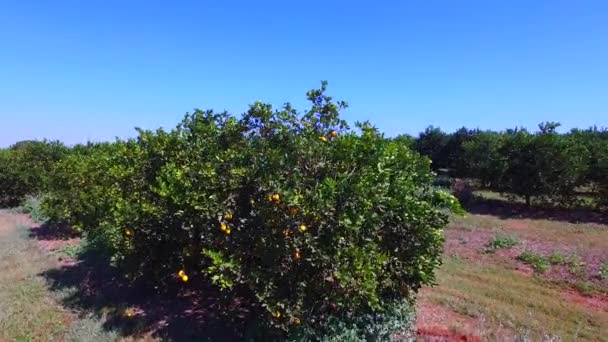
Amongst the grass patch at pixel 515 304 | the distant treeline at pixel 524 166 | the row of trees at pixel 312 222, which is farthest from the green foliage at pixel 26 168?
the grass patch at pixel 515 304

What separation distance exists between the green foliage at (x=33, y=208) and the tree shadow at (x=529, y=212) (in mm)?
12503

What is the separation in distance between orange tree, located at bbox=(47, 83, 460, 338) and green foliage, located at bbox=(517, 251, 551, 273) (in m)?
4.74

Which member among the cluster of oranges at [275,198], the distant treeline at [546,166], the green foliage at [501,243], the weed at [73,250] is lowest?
the weed at [73,250]

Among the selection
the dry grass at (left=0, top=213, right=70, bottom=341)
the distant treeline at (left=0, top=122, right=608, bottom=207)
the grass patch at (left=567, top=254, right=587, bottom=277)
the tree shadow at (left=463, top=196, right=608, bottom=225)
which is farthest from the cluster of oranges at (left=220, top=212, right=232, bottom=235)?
the tree shadow at (left=463, top=196, right=608, bottom=225)

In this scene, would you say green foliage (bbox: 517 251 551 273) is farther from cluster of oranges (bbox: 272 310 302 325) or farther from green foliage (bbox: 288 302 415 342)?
cluster of oranges (bbox: 272 310 302 325)

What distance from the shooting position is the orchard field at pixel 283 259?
365cm

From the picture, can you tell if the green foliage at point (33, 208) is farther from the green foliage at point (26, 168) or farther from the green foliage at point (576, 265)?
the green foliage at point (576, 265)

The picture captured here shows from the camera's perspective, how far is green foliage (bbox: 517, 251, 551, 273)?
26.4 feet

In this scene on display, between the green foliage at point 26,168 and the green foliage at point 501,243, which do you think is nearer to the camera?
the green foliage at point 501,243

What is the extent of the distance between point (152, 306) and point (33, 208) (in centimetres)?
1040

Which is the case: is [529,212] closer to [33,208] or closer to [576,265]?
[576,265]

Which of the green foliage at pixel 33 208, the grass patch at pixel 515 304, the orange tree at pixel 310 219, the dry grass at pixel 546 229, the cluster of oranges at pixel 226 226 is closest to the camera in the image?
the orange tree at pixel 310 219

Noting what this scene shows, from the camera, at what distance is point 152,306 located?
18.0 feet

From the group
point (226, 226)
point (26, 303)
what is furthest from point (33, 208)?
point (226, 226)
